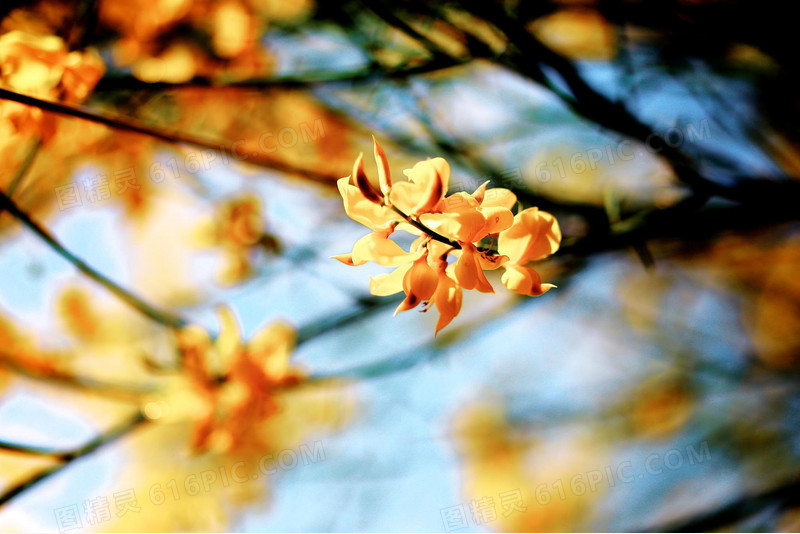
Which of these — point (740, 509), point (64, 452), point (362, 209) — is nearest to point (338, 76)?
point (362, 209)

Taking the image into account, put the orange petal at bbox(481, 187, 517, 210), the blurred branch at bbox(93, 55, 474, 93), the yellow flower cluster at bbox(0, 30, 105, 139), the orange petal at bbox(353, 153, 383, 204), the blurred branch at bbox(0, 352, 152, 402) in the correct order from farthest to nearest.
Result: the blurred branch at bbox(0, 352, 152, 402)
the blurred branch at bbox(93, 55, 474, 93)
the yellow flower cluster at bbox(0, 30, 105, 139)
the orange petal at bbox(481, 187, 517, 210)
the orange petal at bbox(353, 153, 383, 204)

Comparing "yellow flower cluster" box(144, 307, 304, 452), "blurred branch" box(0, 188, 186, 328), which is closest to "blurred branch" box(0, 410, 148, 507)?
"yellow flower cluster" box(144, 307, 304, 452)

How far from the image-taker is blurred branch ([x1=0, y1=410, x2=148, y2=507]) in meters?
0.57

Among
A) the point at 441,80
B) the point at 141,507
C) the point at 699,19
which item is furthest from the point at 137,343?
the point at 699,19

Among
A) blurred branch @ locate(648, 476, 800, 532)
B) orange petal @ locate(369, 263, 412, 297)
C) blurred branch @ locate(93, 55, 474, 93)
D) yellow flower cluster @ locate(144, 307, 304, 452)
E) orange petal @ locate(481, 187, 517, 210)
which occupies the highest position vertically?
blurred branch @ locate(93, 55, 474, 93)

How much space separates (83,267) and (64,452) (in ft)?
0.82

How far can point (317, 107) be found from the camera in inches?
42.1

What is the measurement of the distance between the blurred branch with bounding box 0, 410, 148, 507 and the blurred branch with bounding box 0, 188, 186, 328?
158mm

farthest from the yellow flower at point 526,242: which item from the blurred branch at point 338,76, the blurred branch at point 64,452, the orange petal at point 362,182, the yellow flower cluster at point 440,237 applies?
the blurred branch at point 64,452

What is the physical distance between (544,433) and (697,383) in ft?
1.23

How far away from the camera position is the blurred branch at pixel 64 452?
1.87ft

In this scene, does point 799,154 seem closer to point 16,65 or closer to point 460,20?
point 460,20

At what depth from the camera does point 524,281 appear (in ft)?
1.15

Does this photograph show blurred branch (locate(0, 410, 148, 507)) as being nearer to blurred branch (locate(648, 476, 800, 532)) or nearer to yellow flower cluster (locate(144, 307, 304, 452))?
yellow flower cluster (locate(144, 307, 304, 452))
